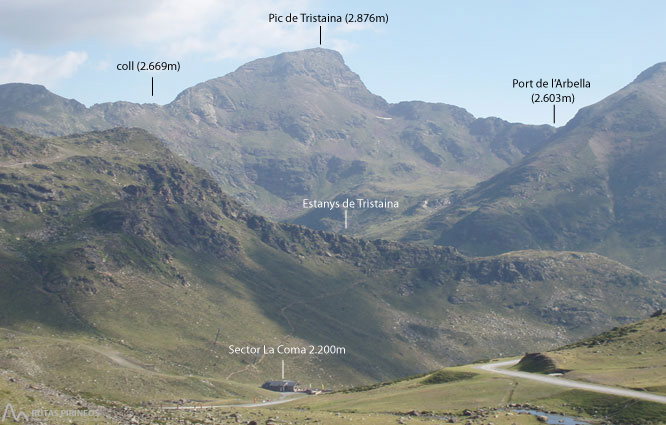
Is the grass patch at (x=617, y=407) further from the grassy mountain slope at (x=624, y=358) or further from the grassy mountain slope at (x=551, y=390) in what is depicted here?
the grassy mountain slope at (x=624, y=358)

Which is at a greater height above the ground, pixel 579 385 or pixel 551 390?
pixel 579 385

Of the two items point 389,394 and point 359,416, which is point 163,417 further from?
point 389,394

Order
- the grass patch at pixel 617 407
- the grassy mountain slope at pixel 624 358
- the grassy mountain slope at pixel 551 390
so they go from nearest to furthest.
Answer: the grass patch at pixel 617 407 → the grassy mountain slope at pixel 551 390 → the grassy mountain slope at pixel 624 358

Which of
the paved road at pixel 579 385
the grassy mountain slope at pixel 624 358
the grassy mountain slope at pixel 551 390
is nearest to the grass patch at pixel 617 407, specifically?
the grassy mountain slope at pixel 551 390

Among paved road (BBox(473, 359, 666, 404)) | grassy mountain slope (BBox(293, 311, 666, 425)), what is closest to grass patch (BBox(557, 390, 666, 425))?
grassy mountain slope (BBox(293, 311, 666, 425))

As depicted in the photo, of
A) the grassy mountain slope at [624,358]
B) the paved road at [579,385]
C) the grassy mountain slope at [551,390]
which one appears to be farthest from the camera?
the grassy mountain slope at [624,358]

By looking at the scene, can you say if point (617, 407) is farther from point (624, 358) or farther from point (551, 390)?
point (624, 358)

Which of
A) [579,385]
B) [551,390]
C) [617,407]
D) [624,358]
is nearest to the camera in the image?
[617,407]

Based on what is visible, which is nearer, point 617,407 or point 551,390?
point 617,407

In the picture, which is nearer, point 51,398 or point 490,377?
point 51,398

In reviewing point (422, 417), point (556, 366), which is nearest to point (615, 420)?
point (422, 417)

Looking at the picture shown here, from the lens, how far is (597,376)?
118 m

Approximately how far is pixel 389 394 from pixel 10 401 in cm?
7117

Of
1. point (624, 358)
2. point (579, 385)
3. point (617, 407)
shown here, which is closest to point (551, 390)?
point (579, 385)
